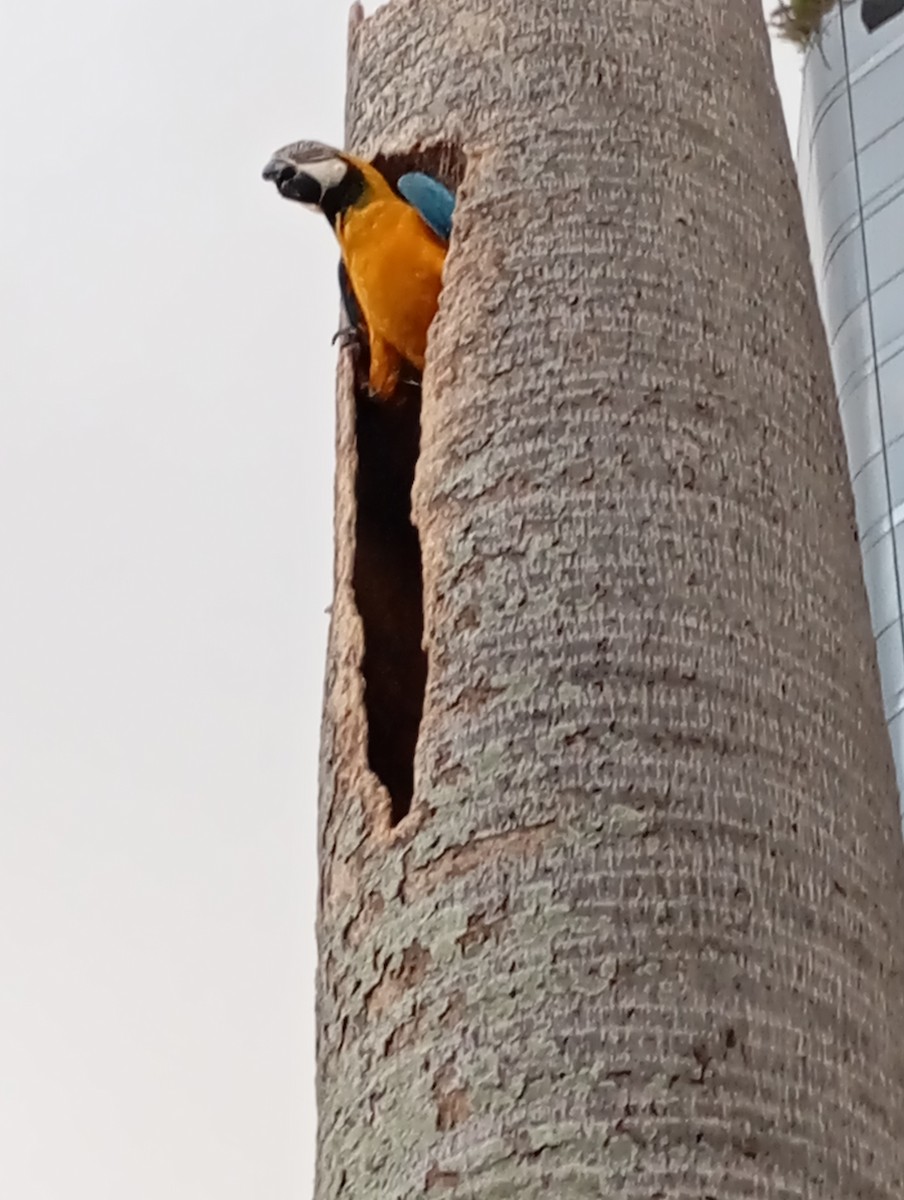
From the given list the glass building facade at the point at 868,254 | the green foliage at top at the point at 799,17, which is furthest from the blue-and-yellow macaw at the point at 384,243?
the green foliage at top at the point at 799,17

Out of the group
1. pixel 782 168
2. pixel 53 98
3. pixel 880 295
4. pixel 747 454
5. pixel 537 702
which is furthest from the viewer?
pixel 53 98

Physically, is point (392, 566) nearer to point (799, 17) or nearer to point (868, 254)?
point (868, 254)

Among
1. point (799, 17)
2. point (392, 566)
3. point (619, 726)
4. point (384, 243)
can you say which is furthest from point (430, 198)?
point (799, 17)

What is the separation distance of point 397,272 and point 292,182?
109mm

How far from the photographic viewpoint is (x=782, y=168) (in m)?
1.17

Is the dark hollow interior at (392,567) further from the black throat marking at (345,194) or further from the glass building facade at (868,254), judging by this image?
the glass building facade at (868,254)

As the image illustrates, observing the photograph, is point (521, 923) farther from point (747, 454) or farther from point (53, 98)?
point (53, 98)

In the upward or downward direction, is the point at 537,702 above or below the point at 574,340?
below

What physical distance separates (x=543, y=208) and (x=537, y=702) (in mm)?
340

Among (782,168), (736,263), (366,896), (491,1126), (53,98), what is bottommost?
(491,1126)

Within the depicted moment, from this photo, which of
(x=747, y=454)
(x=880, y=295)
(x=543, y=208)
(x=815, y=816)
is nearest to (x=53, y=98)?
(x=880, y=295)

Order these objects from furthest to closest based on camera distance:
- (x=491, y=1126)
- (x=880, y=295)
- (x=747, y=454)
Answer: (x=880, y=295)
(x=747, y=454)
(x=491, y=1126)

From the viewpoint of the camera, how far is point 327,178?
123 cm

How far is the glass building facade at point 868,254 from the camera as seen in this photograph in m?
1.45
